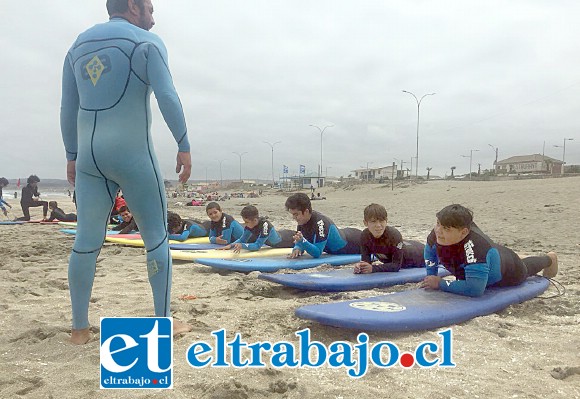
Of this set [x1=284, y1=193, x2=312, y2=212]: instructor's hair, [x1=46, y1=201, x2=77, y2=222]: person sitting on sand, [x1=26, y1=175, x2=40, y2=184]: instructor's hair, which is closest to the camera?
[x1=284, y1=193, x2=312, y2=212]: instructor's hair

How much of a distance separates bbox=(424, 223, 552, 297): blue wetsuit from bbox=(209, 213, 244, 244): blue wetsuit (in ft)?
11.8

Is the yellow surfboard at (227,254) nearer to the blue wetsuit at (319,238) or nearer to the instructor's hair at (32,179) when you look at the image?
the blue wetsuit at (319,238)

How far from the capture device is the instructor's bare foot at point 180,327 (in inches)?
100

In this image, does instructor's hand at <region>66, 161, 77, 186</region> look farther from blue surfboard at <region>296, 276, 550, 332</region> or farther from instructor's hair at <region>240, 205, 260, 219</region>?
instructor's hair at <region>240, 205, 260, 219</region>

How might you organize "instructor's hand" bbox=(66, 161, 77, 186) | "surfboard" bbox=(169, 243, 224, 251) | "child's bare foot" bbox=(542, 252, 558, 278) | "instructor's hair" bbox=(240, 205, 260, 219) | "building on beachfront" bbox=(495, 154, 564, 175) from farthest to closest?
1. "building on beachfront" bbox=(495, 154, 564, 175)
2. "surfboard" bbox=(169, 243, 224, 251)
3. "instructor's hair" bbox=(240, 205, 260, 219)
4. "child's bare foot" bbox=(542, 252, 558, 278)
5. "instructor's hand" bbox=(66, 161, 77, 186)

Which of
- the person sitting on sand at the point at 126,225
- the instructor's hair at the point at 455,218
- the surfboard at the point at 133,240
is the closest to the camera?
the instructor's hair at the point at 455,218

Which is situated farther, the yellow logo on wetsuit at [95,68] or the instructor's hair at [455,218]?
the instructor's hair at [455,218]

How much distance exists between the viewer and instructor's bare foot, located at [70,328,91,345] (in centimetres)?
241

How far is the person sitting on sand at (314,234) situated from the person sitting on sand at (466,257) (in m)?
1.69

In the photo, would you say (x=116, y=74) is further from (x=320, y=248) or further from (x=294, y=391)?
(x=320, y=248)

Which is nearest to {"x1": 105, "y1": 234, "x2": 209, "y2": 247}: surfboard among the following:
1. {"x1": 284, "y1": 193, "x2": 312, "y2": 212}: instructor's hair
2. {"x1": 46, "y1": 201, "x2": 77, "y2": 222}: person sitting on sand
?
A: {"x1": 284, "y1": 193, "x2": 312, "y2": 212}: instructor's hair

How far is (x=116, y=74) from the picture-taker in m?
2.35

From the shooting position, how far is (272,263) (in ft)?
16.2

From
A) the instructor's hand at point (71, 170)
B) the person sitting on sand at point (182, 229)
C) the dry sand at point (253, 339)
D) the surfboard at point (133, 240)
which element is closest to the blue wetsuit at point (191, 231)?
the person sitting on sand at point (182, 229)
